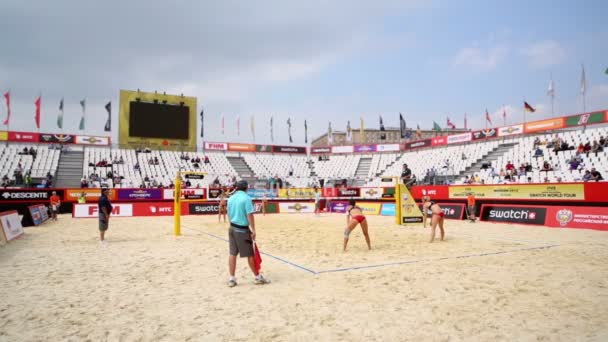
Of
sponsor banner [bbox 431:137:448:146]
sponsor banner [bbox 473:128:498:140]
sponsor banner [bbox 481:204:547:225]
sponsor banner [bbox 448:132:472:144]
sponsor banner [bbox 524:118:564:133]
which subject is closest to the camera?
sponsor banner [bbox 481:204:547:225]

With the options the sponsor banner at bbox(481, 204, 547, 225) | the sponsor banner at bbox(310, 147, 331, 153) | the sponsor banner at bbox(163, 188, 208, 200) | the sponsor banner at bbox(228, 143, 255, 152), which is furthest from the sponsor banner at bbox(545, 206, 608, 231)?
the sponsor banner at bbox(228, 143, 255, 152)

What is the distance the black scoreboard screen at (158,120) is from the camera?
131 ft

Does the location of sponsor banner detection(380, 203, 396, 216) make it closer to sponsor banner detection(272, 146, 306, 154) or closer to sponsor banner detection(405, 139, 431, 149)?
sponsor banner detection(405, 139, 431, 149)

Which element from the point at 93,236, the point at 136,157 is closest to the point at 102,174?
the point at 136,157

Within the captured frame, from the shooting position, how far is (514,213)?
18328 millimetres

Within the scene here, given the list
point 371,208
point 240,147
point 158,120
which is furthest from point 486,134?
point 158,120

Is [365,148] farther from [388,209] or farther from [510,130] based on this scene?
[388,209]

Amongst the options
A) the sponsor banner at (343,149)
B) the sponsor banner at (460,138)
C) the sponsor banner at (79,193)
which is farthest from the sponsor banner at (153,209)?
the sponsor banner at (460,138)

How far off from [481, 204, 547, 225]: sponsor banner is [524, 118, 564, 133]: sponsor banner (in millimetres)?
22733

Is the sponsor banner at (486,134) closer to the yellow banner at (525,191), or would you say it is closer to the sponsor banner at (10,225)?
the yellow banner at (525,191)

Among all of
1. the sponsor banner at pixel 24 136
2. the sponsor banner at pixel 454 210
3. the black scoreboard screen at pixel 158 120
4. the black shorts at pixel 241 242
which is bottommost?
the sponsor banner at pixel 454 210

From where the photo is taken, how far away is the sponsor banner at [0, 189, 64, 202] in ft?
72.2

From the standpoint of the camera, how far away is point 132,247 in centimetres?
1123

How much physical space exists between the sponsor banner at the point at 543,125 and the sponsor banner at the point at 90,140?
4946 cm
